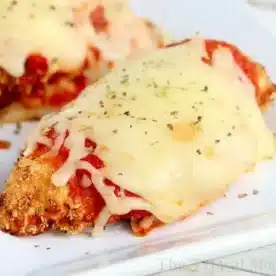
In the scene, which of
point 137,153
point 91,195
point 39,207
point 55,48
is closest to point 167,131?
point 137,153

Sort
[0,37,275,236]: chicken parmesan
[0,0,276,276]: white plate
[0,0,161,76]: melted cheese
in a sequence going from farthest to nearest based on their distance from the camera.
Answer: [0,0,161,76]: melted cheese < [0,37,275,236]: chicken parmesan < [0,0,276,276]: white plate

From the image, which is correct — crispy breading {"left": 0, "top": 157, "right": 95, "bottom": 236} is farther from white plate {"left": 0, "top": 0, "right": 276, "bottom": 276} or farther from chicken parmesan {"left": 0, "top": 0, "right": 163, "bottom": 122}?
chicken parmesan {"left": 0, "top": 0, "right": 163, "bottom": 122}

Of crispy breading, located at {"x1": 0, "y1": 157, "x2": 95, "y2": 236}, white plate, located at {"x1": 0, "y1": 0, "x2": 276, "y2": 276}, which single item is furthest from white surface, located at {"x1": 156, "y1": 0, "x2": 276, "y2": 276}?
crispy breading, located at {"x1": 0, "y1": 157, "x2": 95, "y2": 236}

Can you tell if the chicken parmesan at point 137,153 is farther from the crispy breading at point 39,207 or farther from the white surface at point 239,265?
the white surface at point 239,265

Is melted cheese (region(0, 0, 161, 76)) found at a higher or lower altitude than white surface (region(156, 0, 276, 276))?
higher

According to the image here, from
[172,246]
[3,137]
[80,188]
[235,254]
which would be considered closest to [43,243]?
[80,188]

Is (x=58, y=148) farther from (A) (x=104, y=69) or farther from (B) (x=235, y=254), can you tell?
(A) (x=104, y=69)

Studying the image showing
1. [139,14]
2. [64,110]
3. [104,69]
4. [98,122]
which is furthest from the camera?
[139,14]

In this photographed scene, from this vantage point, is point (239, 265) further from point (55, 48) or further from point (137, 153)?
point (55, 48)
